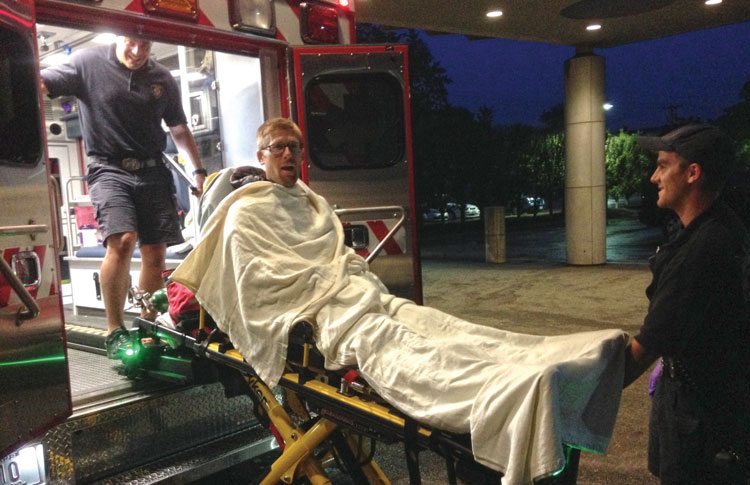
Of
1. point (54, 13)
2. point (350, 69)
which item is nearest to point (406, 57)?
point (350, 69)

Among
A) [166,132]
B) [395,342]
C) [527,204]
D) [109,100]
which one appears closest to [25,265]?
[395,342]

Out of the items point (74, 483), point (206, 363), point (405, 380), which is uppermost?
point (405, 380)

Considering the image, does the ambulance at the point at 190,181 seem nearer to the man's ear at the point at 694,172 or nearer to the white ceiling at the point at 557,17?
the man's ear at the point at 694,172

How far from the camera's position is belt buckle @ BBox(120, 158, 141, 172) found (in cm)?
413

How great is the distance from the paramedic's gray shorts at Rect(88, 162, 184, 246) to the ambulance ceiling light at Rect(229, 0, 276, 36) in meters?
1.19

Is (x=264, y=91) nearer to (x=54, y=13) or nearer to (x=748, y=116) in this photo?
(x=54, y=13)

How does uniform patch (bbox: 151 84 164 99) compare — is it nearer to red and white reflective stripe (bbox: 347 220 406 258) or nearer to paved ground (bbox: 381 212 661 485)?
red and white reflective stripe (bbox: 347 220 406 258)

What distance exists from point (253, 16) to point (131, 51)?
871 mm

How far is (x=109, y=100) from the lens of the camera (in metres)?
4.10

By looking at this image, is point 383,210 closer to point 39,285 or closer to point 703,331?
point 39,285

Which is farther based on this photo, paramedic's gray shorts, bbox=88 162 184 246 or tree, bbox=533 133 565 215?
tree, bbox=533 133 565 215

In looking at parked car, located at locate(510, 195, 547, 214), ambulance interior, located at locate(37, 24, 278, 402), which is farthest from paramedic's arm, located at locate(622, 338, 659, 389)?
parked car, located at locate(510, 195, 547, 214)

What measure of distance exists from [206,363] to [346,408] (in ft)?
3.98

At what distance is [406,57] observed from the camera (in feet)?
13.9
